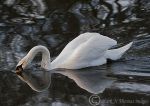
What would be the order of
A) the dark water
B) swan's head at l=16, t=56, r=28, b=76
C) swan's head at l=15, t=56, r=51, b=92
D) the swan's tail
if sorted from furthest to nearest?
the swan's tail
swan's head at l=16, t=56, r=28, b=76
swan's head at l=15, t=56, r=51, b=92
the dark water

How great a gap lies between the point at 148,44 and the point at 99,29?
1.83 m

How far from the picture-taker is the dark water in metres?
10.3

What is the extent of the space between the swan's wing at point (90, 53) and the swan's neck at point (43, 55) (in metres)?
0.32

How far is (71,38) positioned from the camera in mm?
13664

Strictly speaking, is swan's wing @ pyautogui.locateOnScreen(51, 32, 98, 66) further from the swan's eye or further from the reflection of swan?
the swan's eye

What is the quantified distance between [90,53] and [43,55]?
92 centimetres

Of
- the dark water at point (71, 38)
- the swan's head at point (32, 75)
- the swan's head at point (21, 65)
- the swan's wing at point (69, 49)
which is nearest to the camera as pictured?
the dark water at point (71, 38)

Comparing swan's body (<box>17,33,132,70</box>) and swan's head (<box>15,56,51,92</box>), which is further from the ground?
swan's body (<box>17,33,132,70</box>)

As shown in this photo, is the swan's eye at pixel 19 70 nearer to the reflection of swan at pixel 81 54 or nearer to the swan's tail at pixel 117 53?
the reflection of swan at pixel 81 54

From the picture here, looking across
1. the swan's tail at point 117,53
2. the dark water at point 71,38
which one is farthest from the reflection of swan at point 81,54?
the dark water at point 71,38

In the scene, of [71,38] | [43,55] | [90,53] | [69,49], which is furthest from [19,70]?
[71,38]

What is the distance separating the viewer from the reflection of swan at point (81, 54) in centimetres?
1193

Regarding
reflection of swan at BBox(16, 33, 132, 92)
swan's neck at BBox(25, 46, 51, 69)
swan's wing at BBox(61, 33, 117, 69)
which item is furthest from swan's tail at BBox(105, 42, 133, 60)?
swan's neck at BBox(25, 46, 51, 69)

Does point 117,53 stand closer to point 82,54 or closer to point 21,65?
point 82,54
